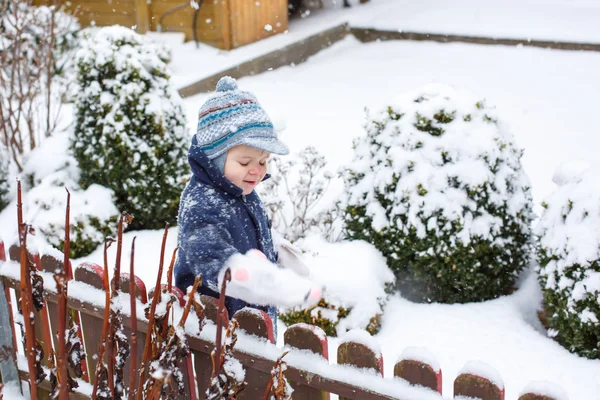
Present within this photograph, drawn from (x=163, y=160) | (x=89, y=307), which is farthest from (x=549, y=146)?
(x=89, y=307)

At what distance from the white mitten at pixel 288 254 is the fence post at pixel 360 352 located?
73cm

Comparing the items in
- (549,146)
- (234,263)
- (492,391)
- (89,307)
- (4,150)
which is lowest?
(549,146)

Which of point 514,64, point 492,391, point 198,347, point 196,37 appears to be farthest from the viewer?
point 196,37

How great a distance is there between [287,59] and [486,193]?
6756mm

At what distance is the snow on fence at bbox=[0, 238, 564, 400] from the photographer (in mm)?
1646

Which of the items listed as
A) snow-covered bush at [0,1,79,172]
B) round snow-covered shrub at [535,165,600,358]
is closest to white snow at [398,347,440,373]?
round snow-covered shrub at [535,165,600,358]

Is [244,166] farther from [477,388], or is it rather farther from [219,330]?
[477,388]

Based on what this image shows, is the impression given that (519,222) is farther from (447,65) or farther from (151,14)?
(151,14)

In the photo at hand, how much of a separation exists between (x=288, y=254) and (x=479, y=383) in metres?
1.08

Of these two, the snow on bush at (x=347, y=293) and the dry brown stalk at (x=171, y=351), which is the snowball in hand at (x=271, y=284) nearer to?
the dry brown stalk at (x=171, y=351)

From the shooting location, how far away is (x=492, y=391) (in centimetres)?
159

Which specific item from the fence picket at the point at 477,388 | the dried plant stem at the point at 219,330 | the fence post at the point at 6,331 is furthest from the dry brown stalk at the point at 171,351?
the fence post at the point at 6,331

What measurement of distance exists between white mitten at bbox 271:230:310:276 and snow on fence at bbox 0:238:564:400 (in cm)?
54

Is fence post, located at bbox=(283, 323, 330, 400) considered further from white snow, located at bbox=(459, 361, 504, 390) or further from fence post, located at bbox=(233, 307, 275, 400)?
white snow, located at bbox=(459, 361, 504, 390)
